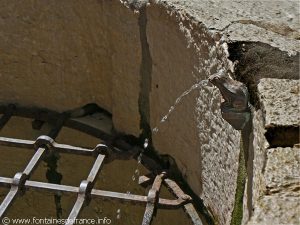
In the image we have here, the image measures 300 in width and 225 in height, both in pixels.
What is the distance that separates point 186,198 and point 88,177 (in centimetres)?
30

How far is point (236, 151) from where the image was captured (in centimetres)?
172

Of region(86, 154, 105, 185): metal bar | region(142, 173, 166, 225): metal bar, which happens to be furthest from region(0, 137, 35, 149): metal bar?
region(142, 173, 166, 225): metal bar

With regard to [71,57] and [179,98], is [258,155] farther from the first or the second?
[71,57]

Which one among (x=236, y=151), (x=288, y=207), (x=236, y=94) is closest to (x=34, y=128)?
(x=236, y=151)

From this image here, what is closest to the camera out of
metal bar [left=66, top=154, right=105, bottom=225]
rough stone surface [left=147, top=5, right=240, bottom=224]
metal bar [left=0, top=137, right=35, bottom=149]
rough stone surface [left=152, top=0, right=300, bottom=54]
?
A: rough stone surface [left=152, top=0, right=300, bottom=54]

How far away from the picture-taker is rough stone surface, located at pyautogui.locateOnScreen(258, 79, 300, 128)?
1.39m

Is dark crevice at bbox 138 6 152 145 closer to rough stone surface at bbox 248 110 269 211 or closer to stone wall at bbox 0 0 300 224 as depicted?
stone wall at bbox 0 0 300 224

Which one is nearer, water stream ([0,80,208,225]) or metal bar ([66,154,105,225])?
A: metal bar ([66,154,105,225])

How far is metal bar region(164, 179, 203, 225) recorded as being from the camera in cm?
201

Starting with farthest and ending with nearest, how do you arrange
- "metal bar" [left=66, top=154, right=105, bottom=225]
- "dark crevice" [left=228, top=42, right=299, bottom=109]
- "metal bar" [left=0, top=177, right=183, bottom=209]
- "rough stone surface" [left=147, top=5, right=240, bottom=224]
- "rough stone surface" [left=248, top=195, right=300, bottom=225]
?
"metal bar" [left=0, top=177, right=183, bottom=209] < "metal bar" [left=66, top=154, right=105, bottom=225] < "rough stone surface" [left=147, top=5, right=240, bottom=224] < "dark crevice" [left=228, top=42, right=299, bottom=109] < "rough stone surface" [left=248, top=195, right=300, bottom=225]

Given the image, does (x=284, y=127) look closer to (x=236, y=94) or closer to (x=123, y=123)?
(x=236, y=94)

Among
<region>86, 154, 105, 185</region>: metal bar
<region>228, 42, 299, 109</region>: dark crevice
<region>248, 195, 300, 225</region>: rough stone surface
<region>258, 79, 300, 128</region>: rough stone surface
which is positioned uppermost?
<region>228, 42, 299, 109</region>: dark crevice

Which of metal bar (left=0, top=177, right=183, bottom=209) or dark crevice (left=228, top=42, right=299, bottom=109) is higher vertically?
dark crevice (left=228, top=42, right=299, bottom=109)

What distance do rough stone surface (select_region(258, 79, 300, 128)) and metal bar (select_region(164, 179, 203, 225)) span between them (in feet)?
2.05
